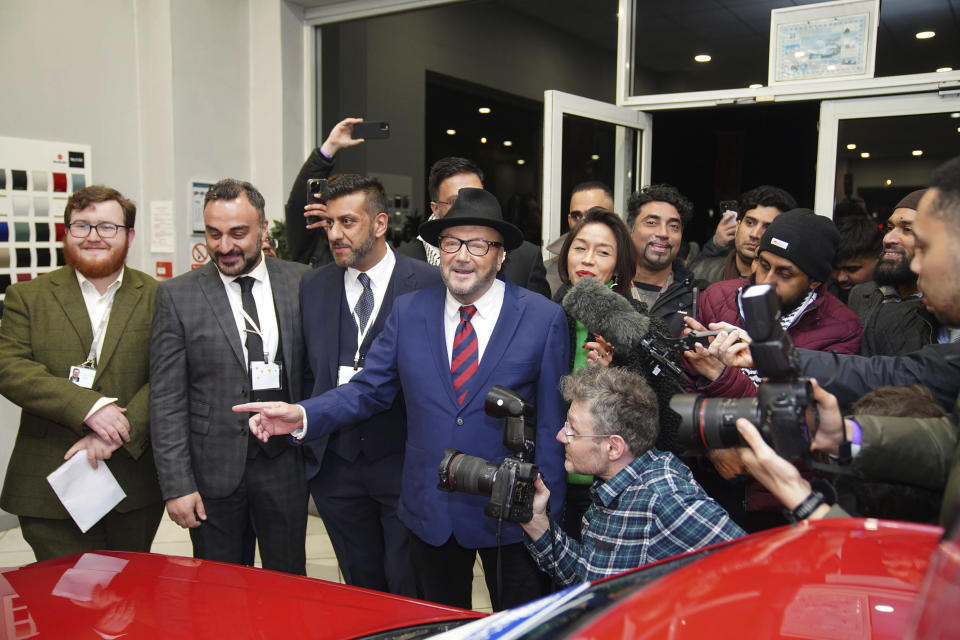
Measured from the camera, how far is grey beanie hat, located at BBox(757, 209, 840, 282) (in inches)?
89.6

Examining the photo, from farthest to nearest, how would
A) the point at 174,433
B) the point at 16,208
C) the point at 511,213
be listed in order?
the point at 511,213 < the point at 16,208 < the point at 174,433

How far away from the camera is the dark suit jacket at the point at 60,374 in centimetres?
238

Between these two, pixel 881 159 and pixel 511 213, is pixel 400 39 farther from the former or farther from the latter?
pixel 881 159

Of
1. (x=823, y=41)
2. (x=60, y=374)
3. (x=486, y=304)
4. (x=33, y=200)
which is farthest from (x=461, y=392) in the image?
(x=33, y=200)

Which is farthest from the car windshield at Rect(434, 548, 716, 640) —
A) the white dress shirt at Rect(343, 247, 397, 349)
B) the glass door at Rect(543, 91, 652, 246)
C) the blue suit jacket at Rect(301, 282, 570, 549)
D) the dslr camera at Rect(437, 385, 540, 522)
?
the glass door at Rect(543, 91, 652, 246)

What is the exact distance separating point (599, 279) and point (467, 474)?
94 centimetres

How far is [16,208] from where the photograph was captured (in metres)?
4.30

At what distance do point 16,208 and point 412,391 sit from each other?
3.46 m

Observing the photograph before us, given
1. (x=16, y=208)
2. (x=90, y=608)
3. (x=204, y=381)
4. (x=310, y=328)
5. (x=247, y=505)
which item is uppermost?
A: (x=16, y=208)

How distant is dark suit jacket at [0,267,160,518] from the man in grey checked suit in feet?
0.45

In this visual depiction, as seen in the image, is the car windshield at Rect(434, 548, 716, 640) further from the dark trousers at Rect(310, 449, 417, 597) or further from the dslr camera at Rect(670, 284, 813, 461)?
the dark trousers at Rect(310, 449, 417, 597)

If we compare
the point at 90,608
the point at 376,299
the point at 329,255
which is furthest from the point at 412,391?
the point at 329,255

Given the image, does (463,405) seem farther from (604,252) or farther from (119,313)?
(119,313)

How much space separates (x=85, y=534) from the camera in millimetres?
2457
